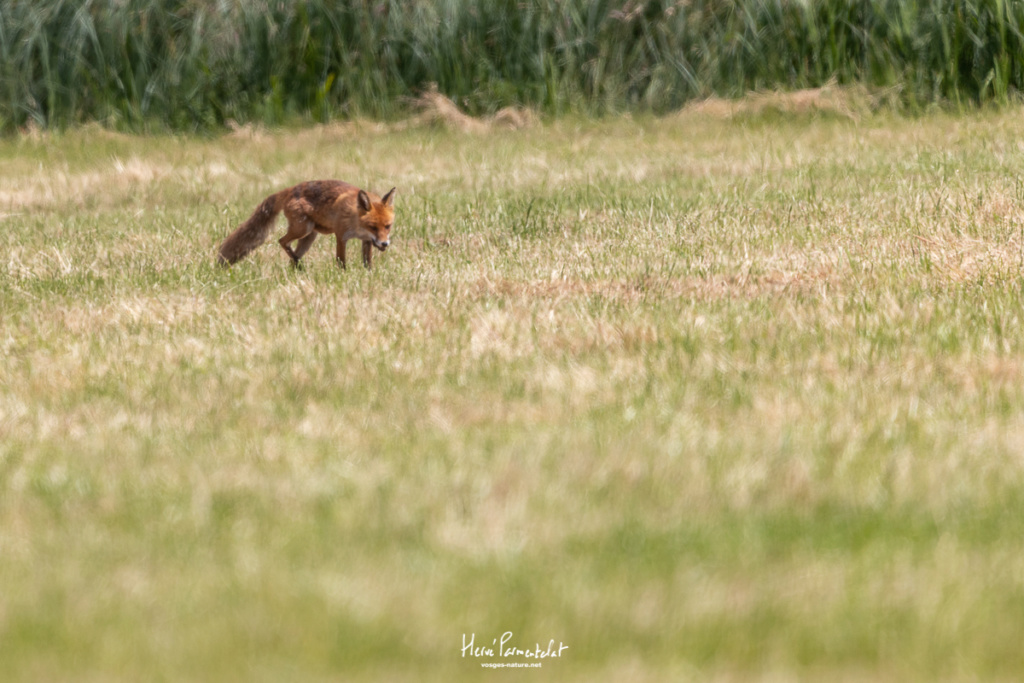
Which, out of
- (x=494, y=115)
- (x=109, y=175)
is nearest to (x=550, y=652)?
(x=109, y=175)

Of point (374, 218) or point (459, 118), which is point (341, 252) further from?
point (459, 118)

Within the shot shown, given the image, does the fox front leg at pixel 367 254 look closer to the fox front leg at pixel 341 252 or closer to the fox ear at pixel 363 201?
the fox front leg at pixel 341 252

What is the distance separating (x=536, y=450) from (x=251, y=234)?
5102 mm

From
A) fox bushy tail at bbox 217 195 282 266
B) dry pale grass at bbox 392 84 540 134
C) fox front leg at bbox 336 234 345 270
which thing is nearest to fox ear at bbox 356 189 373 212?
fox front leg at bbox 336 234 345 270

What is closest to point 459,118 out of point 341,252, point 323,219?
point 341,252

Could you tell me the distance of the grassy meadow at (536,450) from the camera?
377 cm

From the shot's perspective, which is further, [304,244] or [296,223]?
[304,244]

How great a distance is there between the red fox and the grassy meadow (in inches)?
9.4

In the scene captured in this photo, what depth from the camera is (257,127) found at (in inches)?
701

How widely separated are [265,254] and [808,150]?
6.78m

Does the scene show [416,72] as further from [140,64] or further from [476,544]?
[476,544]

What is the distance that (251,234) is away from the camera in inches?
381

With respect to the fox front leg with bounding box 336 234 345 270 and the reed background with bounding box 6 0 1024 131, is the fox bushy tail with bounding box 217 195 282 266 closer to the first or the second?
the fox front leg with bounding box 336 234 345 270

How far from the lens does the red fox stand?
9133mm
